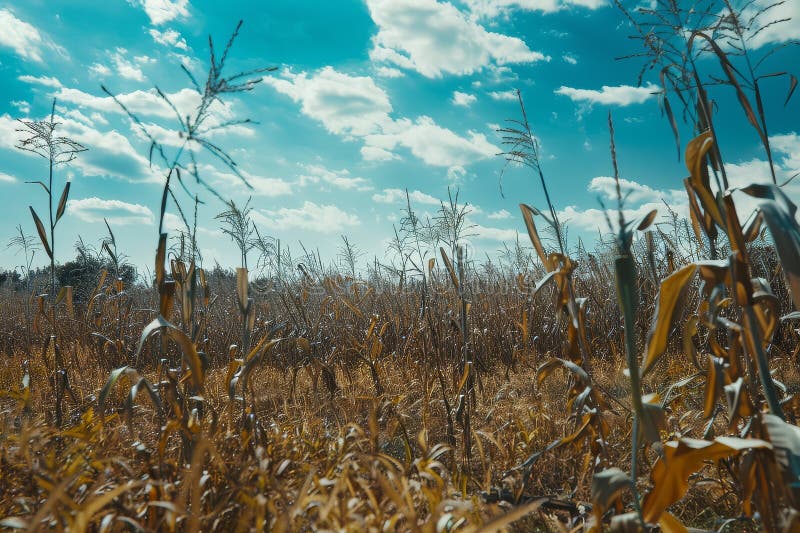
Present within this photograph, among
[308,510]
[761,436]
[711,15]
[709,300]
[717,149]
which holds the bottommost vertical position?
[308,510]

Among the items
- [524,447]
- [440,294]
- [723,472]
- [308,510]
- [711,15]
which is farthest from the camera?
[440,294]

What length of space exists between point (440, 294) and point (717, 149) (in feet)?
10.3

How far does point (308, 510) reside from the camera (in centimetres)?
139

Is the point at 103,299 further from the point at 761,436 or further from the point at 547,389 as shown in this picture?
the point at 761,436

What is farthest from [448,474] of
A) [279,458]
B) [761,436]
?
[761,436]

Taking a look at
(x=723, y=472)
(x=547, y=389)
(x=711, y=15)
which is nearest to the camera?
(x=711, y=15)

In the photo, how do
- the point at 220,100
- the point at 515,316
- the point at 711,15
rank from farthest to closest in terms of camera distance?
the point at 515,316, the point at 711,15, the point at 220,100

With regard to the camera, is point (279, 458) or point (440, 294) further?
point (440, 294)

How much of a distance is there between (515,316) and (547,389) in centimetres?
149

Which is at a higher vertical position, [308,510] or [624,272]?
[624,272]

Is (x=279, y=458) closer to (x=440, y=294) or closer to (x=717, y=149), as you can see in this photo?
(x=717, y=149)

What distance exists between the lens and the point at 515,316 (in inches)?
185

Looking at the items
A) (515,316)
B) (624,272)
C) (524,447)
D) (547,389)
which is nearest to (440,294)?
(515,316)

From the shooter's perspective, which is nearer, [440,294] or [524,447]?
[524,447]
